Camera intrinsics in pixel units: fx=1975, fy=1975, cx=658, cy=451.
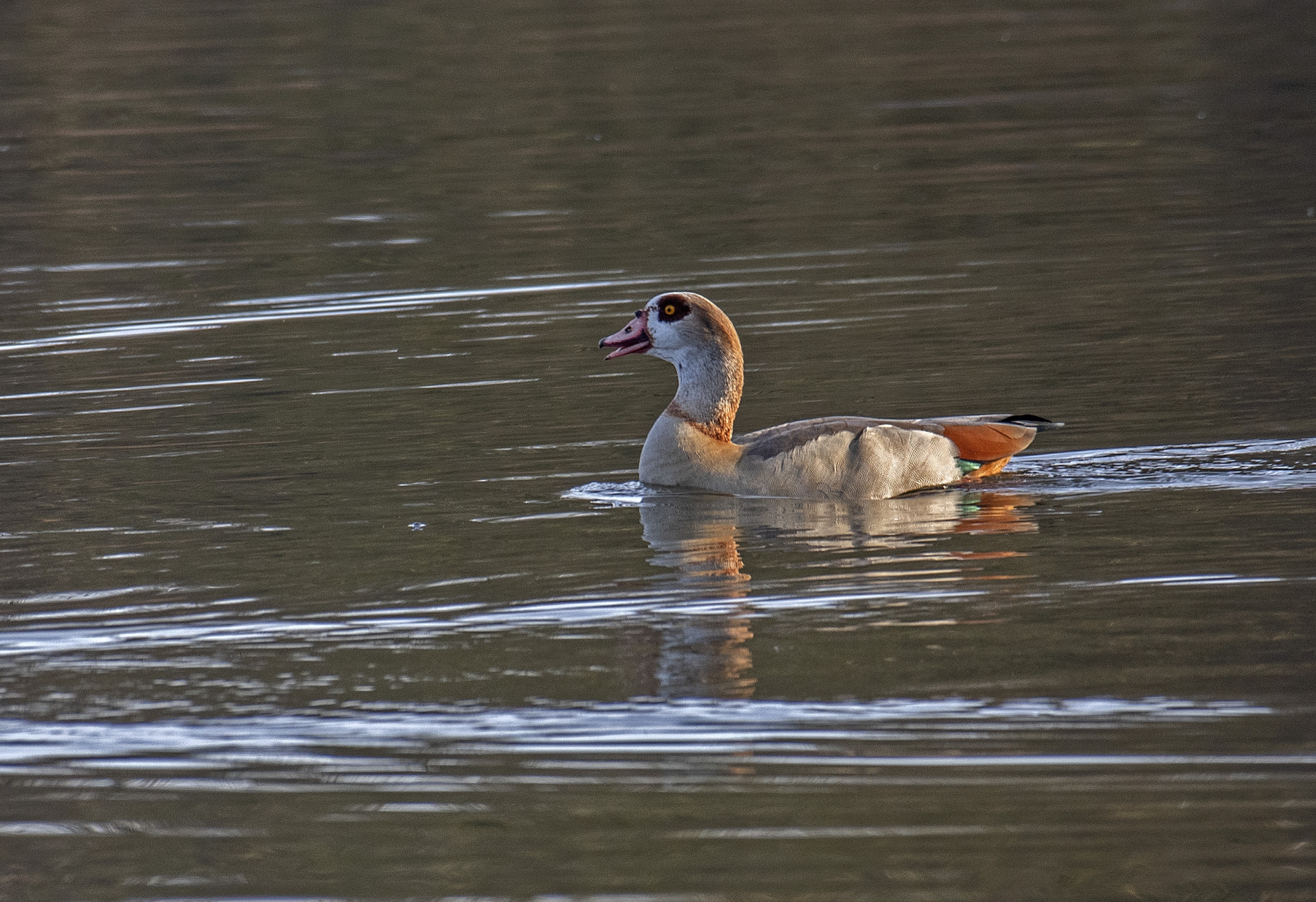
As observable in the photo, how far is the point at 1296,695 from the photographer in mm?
6227

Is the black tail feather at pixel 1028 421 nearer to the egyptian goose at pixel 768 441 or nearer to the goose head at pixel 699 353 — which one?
the egyptian goose at pixel 768 441

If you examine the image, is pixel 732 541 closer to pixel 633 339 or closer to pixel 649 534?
pixel 649 534

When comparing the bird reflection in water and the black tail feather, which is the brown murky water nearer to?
the bird reflection in water


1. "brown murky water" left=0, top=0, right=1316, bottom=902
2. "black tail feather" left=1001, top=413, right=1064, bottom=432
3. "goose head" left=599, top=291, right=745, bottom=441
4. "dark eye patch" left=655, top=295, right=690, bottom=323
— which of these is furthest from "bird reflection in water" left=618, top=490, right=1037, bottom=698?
"dark eye patch" left=655, top=295, right=690, bottom=323

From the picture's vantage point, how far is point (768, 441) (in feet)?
31.9

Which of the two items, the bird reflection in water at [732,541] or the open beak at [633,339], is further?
the open beak at [633,339]

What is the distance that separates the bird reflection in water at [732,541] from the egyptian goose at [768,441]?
10 cm

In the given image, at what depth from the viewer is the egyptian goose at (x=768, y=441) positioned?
9586 mm

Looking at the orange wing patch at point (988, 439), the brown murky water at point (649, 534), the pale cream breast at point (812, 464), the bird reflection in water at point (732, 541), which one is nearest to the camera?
the brown murky water at point (649, 534)

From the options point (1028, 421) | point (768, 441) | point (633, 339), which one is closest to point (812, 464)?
point (768, 441)

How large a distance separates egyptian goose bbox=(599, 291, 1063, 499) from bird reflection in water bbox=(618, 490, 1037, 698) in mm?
98

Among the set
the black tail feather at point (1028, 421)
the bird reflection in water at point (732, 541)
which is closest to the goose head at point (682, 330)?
the bird reflection in water at point (732, 541)

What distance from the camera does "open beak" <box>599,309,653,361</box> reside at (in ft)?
34.3

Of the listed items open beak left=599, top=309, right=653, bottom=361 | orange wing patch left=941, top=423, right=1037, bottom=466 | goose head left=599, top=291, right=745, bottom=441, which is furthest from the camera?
open beak left=599, top=309, right=653, bottom=361
